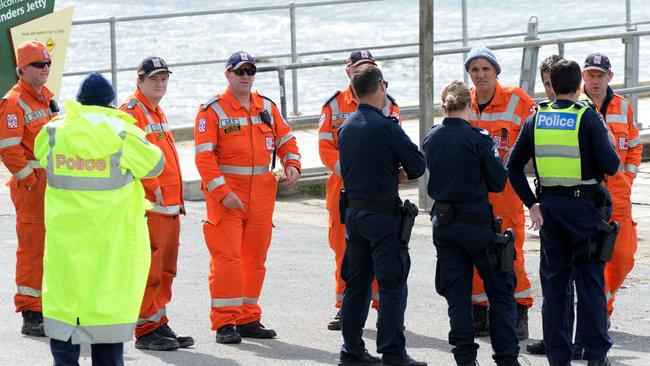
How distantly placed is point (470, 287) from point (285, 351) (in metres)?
1.33

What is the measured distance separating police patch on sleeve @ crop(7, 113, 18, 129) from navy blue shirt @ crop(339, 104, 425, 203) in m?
2.23

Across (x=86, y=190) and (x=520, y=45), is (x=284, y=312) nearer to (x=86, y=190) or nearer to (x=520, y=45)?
(x=86, y=190)

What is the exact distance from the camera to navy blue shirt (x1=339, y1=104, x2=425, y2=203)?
24.5ft

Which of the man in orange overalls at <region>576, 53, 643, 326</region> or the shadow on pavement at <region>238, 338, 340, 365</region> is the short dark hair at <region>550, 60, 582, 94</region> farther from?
the shadow on pavement at <region>238, 338, 340, 365</region>

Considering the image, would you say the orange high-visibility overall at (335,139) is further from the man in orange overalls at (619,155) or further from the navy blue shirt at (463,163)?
the navy blue shirt at (463,163)

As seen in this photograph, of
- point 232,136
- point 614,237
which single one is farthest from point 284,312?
point 614,237

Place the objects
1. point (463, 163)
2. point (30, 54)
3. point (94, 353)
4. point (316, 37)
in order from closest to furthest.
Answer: point (94, 353) < point (463, 163) < point (30, 54) < point (316, 37)

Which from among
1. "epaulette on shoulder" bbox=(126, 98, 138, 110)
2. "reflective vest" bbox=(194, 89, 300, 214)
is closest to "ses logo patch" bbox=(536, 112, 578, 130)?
"reflective vest" bbox=(194, 89, 300, 214)

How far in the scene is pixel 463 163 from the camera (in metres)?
7.39

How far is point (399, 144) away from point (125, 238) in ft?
5.87

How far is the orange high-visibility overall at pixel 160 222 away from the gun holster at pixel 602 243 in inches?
103

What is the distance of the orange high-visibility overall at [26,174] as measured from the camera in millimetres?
8406

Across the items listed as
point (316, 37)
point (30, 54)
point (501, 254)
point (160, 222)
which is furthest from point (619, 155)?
point (316, 37)

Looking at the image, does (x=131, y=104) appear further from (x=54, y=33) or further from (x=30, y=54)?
(x=54, y=33)
